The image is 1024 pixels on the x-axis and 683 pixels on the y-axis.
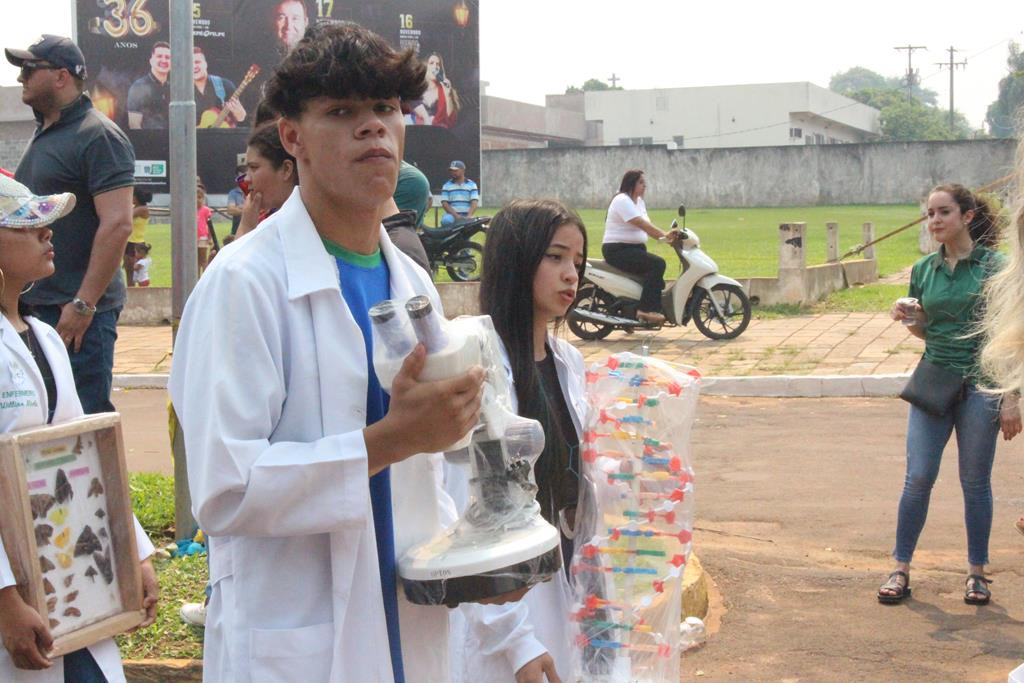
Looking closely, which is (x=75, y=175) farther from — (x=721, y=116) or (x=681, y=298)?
(x=721, y=116)

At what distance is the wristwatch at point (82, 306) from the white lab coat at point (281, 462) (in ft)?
9.99

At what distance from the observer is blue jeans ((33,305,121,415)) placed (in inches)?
207

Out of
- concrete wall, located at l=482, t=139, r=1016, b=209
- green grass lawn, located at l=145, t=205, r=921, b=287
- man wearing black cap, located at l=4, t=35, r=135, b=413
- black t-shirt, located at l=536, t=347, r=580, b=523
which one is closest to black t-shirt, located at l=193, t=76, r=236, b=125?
green grass lawn, located at l=145, t=205, r=921, b=287

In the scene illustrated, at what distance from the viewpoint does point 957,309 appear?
235 inches

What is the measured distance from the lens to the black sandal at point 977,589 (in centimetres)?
591

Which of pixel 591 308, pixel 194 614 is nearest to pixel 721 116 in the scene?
pixel 591 308

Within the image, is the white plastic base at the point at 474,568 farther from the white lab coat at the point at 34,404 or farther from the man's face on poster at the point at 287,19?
the man's face on poster at the point at 287,19

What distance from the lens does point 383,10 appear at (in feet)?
90.5

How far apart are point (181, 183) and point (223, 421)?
3910mm

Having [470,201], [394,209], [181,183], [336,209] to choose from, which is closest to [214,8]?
[470,201]

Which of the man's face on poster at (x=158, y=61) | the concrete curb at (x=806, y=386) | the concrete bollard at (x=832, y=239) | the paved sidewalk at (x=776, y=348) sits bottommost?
the concrete curb at (x=806, y=386)

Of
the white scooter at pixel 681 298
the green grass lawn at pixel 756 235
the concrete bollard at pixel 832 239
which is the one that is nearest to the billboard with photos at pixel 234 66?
the green grass lawn at pixel 756 235

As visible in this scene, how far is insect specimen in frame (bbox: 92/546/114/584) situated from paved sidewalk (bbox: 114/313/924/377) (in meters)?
8.90

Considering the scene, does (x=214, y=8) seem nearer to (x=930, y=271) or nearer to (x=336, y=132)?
(x=930, y=271)
